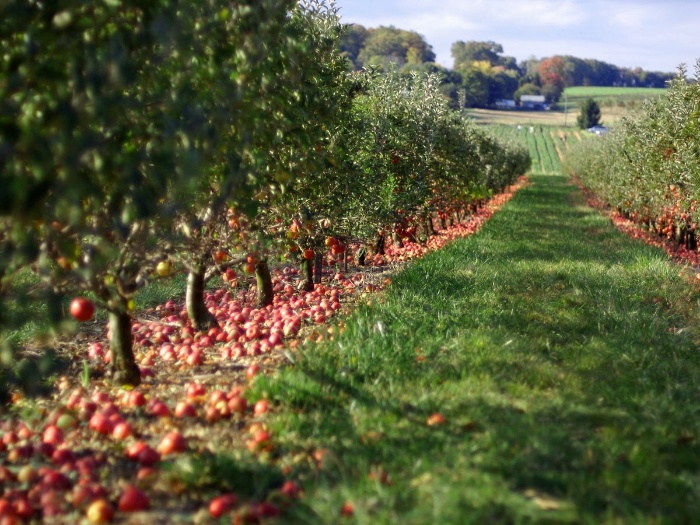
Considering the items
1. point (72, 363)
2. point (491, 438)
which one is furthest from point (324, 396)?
point (72, 363)

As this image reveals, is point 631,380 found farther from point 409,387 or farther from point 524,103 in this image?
point 524,103

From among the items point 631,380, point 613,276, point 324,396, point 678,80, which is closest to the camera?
point 324,396

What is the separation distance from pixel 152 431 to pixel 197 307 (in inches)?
98.8

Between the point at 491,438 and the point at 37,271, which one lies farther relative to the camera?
the point at 37,271

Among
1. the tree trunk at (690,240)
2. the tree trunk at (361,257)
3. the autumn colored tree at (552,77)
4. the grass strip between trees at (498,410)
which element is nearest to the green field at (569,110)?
the autumn colored tree at (552,77)

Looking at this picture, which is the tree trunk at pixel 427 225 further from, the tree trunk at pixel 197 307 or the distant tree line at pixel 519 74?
the distant tree line at pixel 519 74

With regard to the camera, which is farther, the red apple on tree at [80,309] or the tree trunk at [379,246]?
the tree trunk at [379,246]

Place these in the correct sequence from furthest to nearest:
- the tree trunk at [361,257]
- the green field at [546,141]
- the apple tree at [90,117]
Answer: the green field at [546,141]
the tree trunk at [361,257]
the apple tree at [90,117]

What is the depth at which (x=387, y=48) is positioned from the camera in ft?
229

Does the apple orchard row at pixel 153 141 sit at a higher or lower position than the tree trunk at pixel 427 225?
higher

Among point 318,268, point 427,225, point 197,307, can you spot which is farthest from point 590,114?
point 197,307

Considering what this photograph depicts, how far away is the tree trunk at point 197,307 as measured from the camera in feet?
19.4

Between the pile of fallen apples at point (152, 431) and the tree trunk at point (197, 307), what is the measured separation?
15cm

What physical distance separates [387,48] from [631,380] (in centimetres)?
6940
